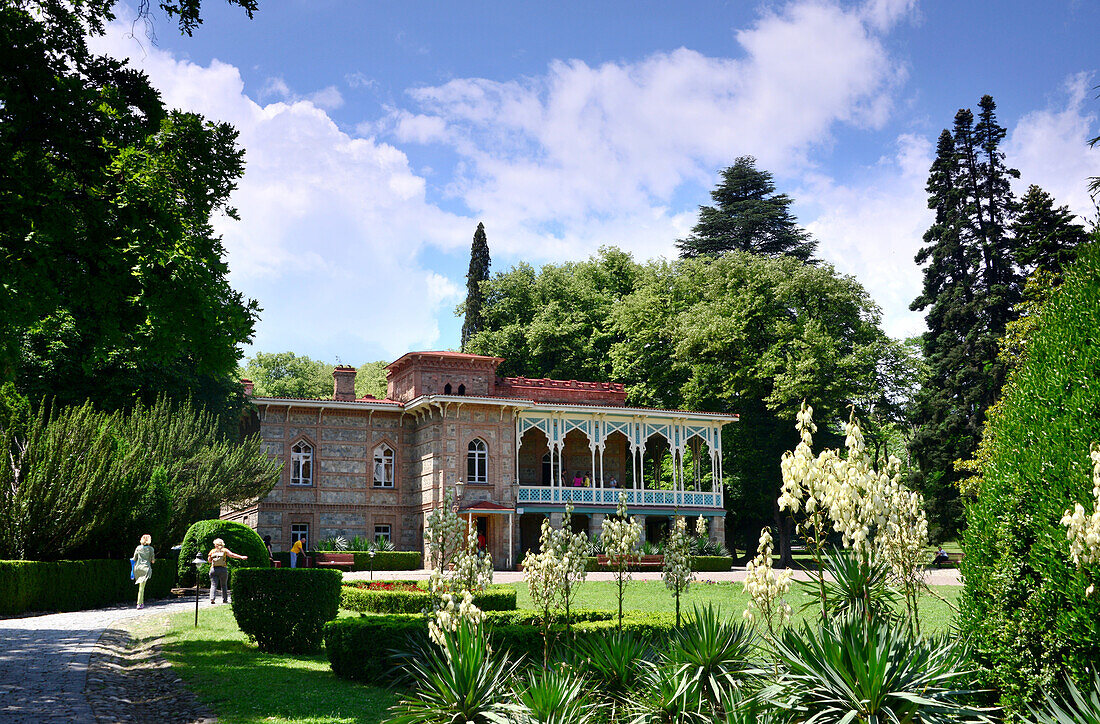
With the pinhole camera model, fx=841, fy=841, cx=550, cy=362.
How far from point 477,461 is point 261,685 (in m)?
25.8

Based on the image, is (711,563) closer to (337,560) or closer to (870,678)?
(337,560)

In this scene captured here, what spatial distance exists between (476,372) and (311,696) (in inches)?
1197

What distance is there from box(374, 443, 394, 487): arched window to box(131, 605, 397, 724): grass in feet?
73.0

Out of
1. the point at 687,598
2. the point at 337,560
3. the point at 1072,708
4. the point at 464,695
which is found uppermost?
the point at 1072,708

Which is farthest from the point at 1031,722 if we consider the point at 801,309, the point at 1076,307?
the point at 801,309

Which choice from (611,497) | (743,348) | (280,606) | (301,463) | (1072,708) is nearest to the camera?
(1072,708)

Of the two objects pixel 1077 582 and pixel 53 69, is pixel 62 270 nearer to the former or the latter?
pixel 53 69

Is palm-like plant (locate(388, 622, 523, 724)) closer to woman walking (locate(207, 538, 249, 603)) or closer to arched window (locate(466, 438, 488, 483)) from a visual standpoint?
woman walking (locate(207, 538, 249, 603))

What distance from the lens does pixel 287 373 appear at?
7525 centimetres

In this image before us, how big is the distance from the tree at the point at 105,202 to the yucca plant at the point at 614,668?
8.54 m

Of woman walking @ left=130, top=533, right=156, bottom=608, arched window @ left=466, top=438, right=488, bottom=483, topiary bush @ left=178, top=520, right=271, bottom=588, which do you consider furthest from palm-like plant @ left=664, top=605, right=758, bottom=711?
arched window @ left=466, top=438, right=488, bottom=483

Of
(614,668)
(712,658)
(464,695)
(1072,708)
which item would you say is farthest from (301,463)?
(1072,708)

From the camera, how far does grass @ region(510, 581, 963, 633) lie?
694 inches

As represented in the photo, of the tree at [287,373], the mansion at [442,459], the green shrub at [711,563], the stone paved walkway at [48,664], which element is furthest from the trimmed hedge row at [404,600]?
the tree at [287,373]
